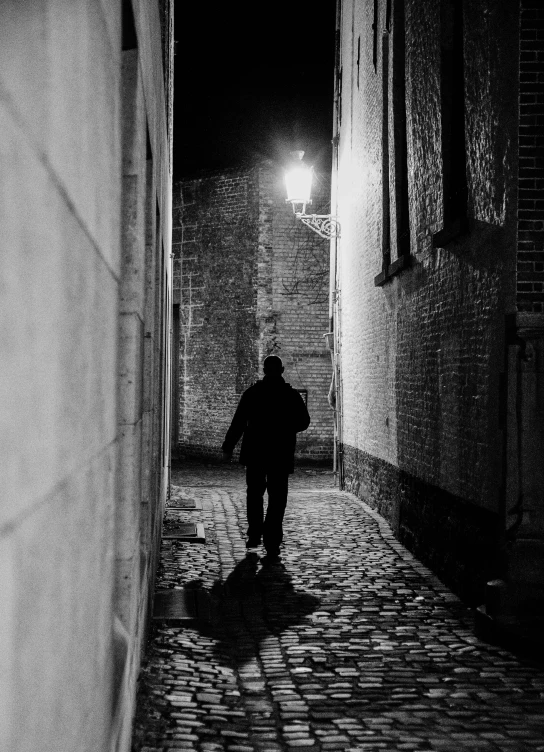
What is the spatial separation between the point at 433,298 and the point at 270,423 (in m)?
2.04

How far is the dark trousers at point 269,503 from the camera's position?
880 cm

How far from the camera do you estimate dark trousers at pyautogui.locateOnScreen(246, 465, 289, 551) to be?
8.80 m

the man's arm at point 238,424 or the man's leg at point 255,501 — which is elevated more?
the man's arm at point 238,424

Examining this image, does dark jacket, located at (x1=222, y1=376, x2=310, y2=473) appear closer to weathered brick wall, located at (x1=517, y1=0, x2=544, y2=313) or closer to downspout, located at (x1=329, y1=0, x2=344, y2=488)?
weathered brick wall, located at (x1=517, y1=0, x2=544, y2=313)

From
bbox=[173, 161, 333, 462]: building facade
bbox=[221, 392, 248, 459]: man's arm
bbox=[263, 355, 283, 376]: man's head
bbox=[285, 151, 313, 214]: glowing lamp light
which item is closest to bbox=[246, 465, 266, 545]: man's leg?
bbox=[221, 392, 248, 459]: man's arm

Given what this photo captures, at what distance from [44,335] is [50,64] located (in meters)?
0.41

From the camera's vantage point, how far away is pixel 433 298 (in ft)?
27.6

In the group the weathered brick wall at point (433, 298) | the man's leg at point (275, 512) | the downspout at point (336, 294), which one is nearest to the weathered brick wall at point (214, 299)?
the downspout at point (336, 294)

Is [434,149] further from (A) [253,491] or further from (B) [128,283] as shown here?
(B) [128,283]

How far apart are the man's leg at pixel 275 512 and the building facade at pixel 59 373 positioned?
5.87 m

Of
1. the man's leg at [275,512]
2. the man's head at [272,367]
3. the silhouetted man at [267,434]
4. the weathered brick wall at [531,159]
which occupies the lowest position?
the man's leg at [275,512]

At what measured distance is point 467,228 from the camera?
22.9 ft

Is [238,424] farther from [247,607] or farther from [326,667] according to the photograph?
[326,667]

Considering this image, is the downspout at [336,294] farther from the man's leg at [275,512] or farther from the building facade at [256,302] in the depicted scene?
the man's leg at [275,512]
